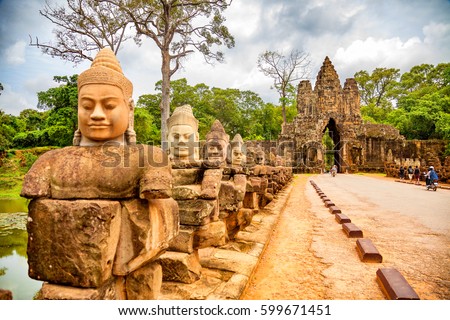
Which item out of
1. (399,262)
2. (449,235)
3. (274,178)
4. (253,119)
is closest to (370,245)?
(399,262)

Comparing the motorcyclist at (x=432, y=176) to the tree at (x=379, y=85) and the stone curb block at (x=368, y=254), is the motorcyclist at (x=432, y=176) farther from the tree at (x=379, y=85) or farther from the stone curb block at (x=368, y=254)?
the tree at (x=379, y=85)

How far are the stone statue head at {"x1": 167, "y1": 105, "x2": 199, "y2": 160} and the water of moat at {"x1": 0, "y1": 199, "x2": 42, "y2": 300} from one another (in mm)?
3791

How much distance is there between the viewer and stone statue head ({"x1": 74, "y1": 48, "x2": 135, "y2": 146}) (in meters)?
1.82

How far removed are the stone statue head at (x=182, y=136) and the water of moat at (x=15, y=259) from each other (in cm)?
379

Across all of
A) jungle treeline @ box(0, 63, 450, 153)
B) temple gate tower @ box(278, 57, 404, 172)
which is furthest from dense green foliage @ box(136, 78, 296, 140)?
temple gate tower @ box(278, 57, 404, 172)

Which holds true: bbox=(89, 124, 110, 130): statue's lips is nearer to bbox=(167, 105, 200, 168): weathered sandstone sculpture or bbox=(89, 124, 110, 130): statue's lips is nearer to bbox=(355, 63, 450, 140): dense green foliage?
bbox=(167, 105, 200, 168): weathered sandstone sculpture

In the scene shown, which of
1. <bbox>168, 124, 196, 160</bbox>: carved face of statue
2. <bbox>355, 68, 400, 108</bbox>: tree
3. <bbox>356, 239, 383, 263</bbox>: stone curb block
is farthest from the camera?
<bbox>355, 68, 400, 108</bbox>: tree

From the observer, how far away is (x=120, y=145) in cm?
186

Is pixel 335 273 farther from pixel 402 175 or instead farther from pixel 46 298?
pixel 402 175

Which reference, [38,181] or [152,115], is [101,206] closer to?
[38,181]

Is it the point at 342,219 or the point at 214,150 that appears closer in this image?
the point at 214,150

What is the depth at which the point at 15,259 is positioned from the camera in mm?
7398

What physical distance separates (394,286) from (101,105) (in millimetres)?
2734

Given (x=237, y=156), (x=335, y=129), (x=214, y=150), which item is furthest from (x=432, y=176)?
(x=335, y=129)
